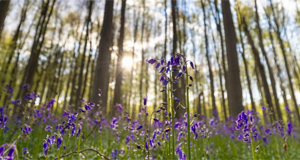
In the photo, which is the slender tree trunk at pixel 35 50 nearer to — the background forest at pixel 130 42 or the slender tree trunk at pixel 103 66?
the background forest at pixel 130 42

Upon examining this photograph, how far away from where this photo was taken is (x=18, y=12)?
561 inches

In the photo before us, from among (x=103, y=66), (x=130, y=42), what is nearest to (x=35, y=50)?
(x=103, y=66)

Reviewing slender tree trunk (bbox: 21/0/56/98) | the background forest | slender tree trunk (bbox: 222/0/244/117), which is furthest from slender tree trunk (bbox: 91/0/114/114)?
slender tree trunk (bbox: 222/0/244/117)

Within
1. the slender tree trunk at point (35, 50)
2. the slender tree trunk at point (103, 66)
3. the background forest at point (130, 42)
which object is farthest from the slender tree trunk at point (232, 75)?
the slender tree trunk at point (35, 50)

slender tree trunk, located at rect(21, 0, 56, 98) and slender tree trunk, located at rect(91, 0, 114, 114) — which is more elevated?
slender tree trunk, located at rect(21, 0, 56, 98)

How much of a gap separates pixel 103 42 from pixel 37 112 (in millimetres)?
4408

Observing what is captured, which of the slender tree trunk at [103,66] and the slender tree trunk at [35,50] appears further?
the slender tree trunk at [35,50]

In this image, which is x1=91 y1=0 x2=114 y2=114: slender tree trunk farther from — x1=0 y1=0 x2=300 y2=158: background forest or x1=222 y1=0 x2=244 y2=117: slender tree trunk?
x1=222 y1=0 x2=244 y2=117: slender tree trunk

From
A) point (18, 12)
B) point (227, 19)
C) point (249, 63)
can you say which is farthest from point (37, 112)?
point (249, 63)

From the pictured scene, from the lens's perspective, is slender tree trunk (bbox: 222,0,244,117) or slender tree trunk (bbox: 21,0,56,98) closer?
slender tree trunk (bbox: 222,0,244,117)

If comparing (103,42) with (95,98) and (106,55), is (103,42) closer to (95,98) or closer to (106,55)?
(106,55)

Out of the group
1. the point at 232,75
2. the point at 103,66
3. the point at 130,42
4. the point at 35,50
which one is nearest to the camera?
the point at 232,75

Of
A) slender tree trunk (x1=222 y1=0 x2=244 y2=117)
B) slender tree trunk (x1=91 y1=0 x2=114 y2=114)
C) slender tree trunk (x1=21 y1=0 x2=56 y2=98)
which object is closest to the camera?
slender tree trunk (x1=222 y1=0 x2=244 y2=117)

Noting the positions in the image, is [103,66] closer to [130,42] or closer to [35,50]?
[35,50]
